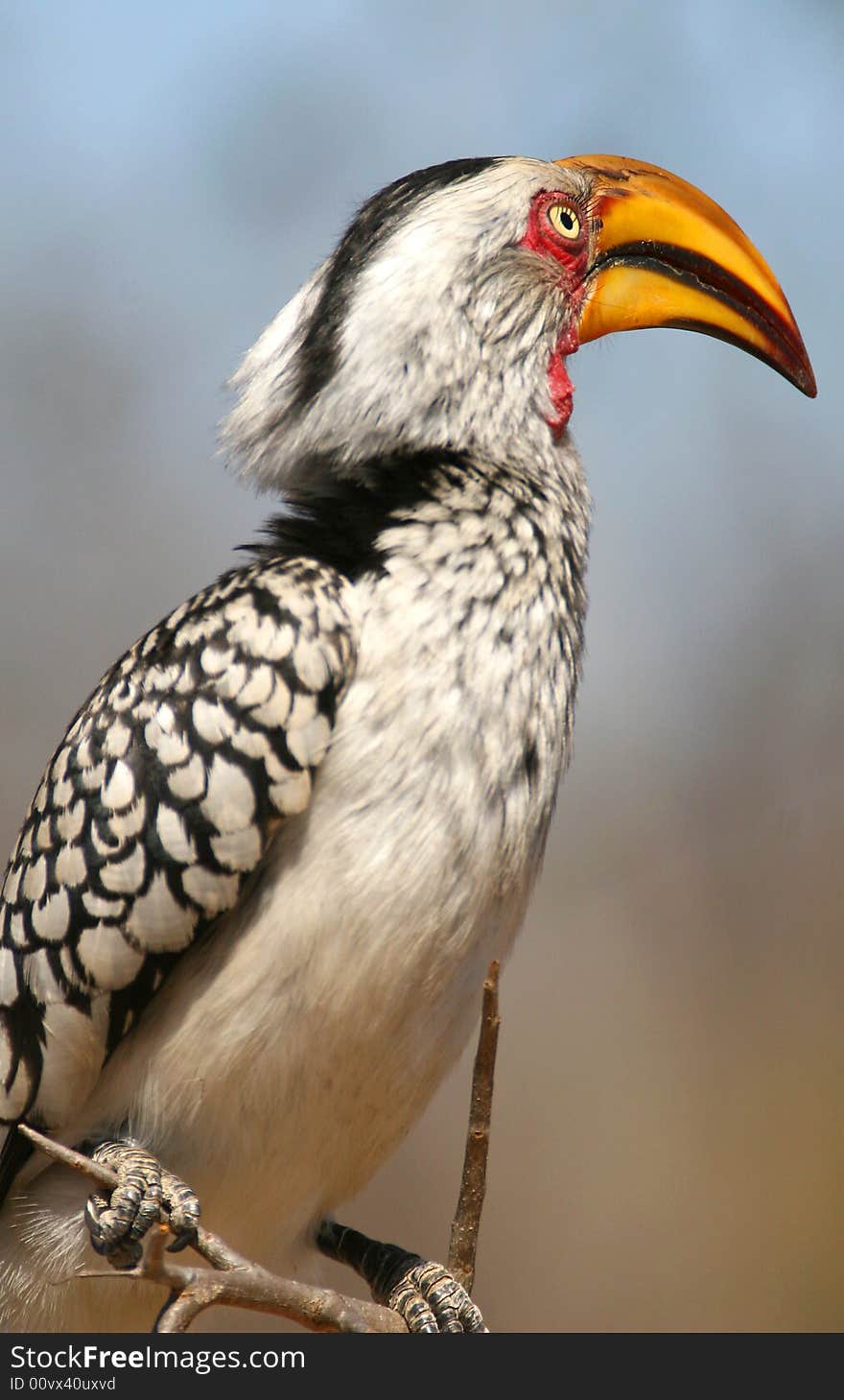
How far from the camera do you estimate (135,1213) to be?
204 centimetres

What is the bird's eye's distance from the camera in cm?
269

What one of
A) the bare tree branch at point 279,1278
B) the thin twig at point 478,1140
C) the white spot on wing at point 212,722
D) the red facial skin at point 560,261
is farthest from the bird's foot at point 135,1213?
the red facial skin at point 560,261

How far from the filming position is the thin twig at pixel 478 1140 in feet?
6.02

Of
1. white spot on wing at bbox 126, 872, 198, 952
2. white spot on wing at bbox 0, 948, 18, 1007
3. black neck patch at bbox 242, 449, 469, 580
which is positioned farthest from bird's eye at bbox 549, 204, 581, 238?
white spot on wing at bbox 0, 948, 18, 1007

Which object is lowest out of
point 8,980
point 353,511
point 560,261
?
point 8,980

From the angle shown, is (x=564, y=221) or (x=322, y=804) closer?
(x=322, y=804)

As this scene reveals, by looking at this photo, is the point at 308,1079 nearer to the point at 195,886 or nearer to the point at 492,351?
the point at 195,886

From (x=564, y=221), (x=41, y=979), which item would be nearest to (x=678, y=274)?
(x=564, y=221)

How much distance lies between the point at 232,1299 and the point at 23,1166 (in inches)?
28.3

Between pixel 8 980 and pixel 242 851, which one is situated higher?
pixel 242 851

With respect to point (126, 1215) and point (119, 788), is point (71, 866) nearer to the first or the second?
point (119, 788)

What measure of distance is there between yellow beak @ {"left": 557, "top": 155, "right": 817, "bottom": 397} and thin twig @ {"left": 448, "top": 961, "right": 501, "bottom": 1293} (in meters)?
1.50

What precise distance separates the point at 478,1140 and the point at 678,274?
1.81 meters

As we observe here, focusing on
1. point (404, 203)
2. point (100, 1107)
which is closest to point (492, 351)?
point (404, 203)
